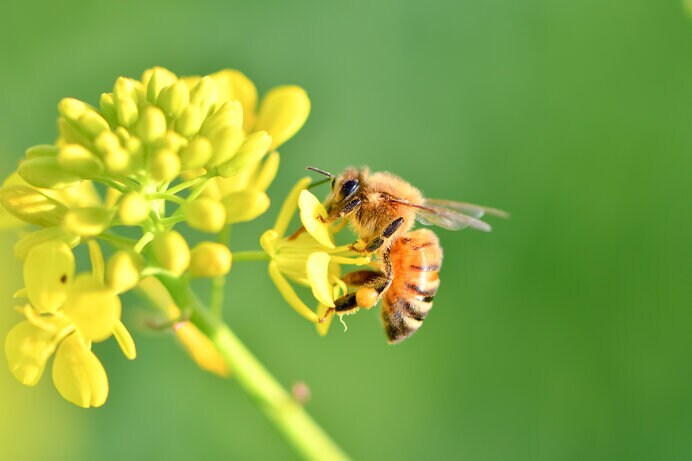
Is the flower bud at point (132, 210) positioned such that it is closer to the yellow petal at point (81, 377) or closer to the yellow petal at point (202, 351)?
the yellow petal at point (81, 377)

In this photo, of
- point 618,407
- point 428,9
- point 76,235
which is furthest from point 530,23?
point 76,235

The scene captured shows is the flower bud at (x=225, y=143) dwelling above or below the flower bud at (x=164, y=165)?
above

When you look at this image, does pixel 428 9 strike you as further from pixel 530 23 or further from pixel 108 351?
pixel 108 351

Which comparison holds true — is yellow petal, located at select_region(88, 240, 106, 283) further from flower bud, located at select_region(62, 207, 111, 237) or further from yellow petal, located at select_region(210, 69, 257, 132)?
yellow petal, located at select_region(210, 69, 257, 132)

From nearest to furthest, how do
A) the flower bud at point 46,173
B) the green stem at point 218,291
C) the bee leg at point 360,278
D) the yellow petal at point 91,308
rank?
the yellow petal at point 91,308 → the flower bud at point 46,173 → the green stem at point 218,291 → the bee leg at point 360,278

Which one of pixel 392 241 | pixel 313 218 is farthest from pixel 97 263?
pixel 392 241

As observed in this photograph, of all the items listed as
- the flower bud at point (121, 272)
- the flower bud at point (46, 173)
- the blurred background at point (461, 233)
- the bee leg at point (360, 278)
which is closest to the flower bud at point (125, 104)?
the flower bud at point (46, 173)
